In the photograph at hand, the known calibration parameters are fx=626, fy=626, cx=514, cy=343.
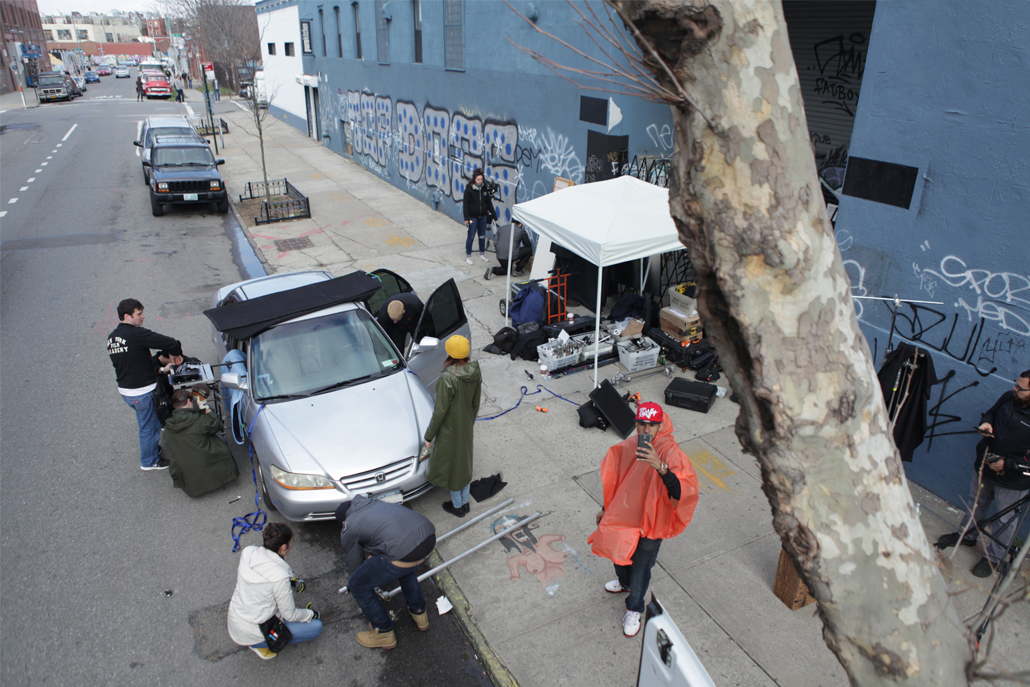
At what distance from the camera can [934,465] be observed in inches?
239

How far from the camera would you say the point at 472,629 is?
4707 mm

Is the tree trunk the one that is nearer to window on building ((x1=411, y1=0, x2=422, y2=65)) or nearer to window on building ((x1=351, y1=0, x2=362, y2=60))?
window on building ((x1=411, y1=0, x2=422, y2=65))

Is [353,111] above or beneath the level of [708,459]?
above

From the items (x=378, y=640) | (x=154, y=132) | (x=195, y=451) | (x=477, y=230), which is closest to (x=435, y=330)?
(x=195, y=451)

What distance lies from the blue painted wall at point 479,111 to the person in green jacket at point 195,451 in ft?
23.4

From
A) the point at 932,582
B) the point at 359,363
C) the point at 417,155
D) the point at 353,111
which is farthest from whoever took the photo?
the point at 353,111

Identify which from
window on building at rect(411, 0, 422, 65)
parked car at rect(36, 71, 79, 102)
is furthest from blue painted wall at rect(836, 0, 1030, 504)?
parked car at rect(36, 71, 79, 102)

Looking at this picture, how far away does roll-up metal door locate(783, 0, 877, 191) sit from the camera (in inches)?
380

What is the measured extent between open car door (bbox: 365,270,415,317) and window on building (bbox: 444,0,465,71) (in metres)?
8.17

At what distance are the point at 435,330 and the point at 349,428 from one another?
180 cm

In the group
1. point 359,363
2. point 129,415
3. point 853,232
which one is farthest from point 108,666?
point 853,232

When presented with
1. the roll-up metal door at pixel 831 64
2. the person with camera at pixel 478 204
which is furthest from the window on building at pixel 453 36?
the roll-up metal door at pixel 831 64

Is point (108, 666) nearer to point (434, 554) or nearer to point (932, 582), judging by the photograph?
point (434, 554)

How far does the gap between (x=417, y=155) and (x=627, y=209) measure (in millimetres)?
11345
